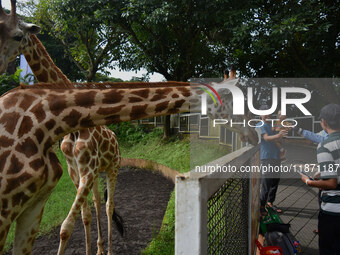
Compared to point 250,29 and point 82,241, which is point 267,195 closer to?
point 82,241

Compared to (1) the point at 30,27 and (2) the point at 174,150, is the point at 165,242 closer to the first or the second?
(1) the point at 30,27

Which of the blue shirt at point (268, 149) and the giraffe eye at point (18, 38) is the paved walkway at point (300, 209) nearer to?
the blue shirt at point (268, 149)

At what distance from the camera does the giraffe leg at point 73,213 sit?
2771 millimetres

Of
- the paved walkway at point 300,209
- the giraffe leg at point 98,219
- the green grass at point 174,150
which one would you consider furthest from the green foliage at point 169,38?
the giraffe leg at point 98,219

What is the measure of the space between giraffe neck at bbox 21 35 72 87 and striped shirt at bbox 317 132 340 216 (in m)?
2.46

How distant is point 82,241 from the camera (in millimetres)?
4344

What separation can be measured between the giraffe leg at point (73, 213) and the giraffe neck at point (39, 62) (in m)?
1.02

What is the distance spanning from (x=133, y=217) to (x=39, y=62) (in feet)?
11.4

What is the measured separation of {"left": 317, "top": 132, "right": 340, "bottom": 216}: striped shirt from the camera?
2.52 metres

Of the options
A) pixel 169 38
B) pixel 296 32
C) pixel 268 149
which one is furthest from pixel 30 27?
pixel 169 38

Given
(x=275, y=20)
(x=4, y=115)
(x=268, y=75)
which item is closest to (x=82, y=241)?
(x=4, y=115)

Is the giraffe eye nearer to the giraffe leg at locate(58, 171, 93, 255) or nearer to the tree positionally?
the giraffe leg at locate(58, 171, 93, 255)

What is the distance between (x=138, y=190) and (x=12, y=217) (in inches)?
237

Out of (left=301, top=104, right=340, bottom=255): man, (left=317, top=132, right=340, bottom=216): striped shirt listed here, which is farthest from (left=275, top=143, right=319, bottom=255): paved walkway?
(left=317, top=132, right=340, bottom=216): striped shirt
